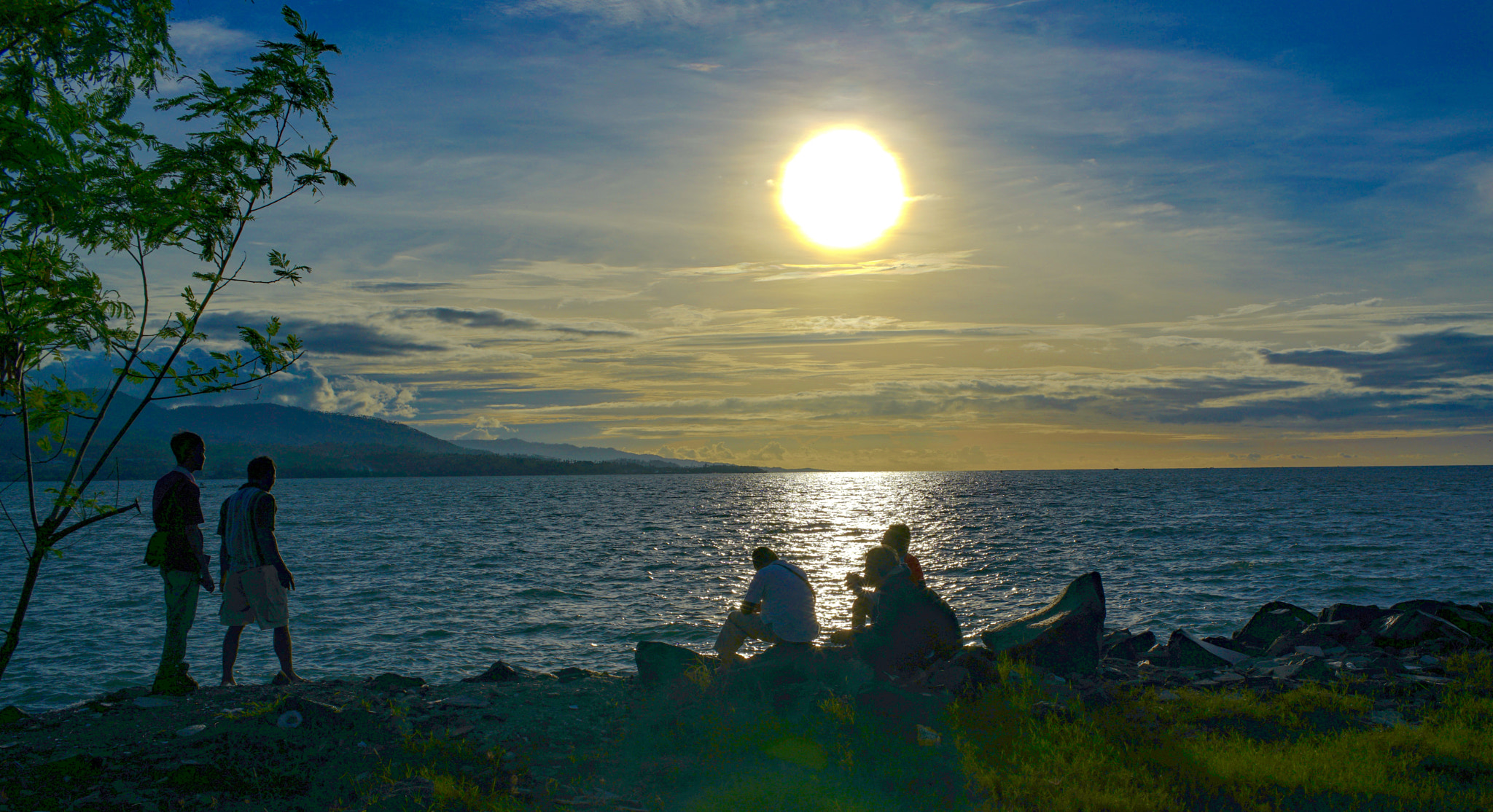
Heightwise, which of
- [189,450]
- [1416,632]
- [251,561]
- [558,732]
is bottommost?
[558,732]

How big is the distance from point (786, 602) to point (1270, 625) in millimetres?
12461

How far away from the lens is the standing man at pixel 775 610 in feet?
33.9

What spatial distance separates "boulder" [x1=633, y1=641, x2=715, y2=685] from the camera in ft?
35.9

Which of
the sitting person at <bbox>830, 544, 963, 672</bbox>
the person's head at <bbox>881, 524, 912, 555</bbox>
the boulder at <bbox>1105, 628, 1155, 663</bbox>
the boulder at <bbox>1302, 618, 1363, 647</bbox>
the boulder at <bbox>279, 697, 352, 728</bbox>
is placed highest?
the person's head at <bbox>881, 524, 912, 555</bbox>

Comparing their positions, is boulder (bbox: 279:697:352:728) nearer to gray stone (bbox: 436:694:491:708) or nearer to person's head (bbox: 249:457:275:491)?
gray stone (bbox: 436:694:491:708)

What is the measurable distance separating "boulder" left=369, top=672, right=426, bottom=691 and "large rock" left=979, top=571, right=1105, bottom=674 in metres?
8.32

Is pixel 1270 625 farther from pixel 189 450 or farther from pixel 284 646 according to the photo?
pixel 189 450

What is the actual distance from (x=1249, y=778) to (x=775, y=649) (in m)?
5.31

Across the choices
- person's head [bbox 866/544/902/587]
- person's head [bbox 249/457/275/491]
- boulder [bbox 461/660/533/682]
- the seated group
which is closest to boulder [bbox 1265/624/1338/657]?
the seated group

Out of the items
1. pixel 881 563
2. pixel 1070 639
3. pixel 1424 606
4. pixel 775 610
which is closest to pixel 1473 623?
pixel 1424 606

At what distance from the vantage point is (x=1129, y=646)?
1490cm

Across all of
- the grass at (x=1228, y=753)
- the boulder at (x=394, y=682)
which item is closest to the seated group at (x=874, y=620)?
the grass at (x=1228, y=753)

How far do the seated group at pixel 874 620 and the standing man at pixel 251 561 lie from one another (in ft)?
18.9

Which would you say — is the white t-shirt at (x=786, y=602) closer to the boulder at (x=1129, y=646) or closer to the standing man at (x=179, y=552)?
the standing man at (x=179, y=552)
